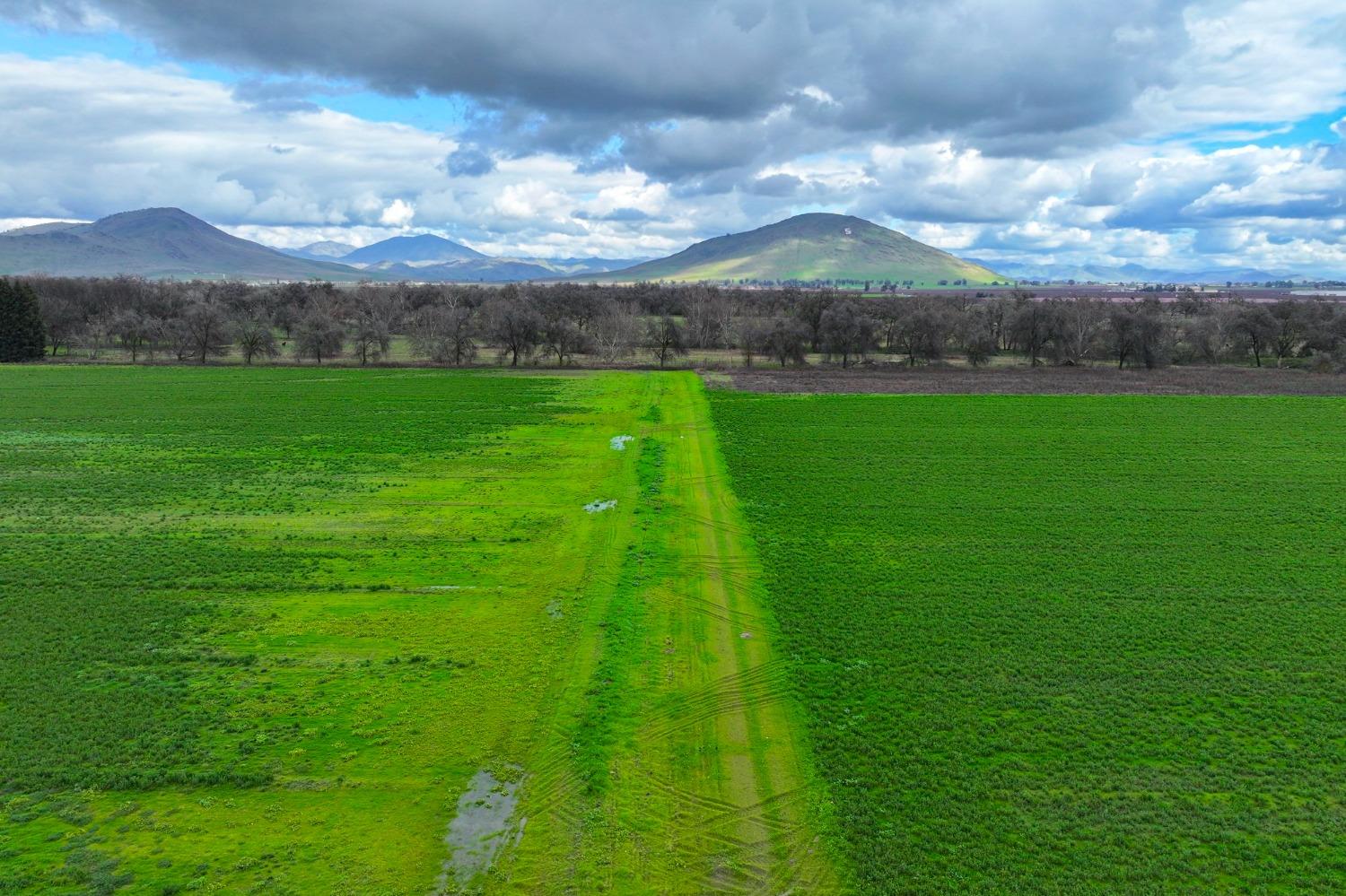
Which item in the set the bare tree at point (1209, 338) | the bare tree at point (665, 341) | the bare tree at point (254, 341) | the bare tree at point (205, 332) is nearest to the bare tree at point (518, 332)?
the bare tree at point (665, 341)

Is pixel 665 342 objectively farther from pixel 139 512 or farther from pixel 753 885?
pixel 753 885

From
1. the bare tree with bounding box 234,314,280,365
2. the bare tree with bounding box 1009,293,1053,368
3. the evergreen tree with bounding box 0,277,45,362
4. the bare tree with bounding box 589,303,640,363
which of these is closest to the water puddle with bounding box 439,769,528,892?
the bare tree with bounding box 589,303,640,363

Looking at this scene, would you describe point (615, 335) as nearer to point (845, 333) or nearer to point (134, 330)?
point (845, 333)

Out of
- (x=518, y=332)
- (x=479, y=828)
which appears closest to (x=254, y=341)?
(x=518, y=332)

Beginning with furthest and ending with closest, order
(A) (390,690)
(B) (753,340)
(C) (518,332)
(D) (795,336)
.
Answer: (B) (753,340)
(C) (518,332)
(D) (795,336)
(A) (390,690)

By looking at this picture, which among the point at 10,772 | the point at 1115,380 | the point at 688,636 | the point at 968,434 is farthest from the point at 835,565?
the point at 1115,380

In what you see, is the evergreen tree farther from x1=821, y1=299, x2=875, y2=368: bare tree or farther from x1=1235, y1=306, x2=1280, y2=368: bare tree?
x1=1235, y1=306, x2=1280, y2=368: bare tree
